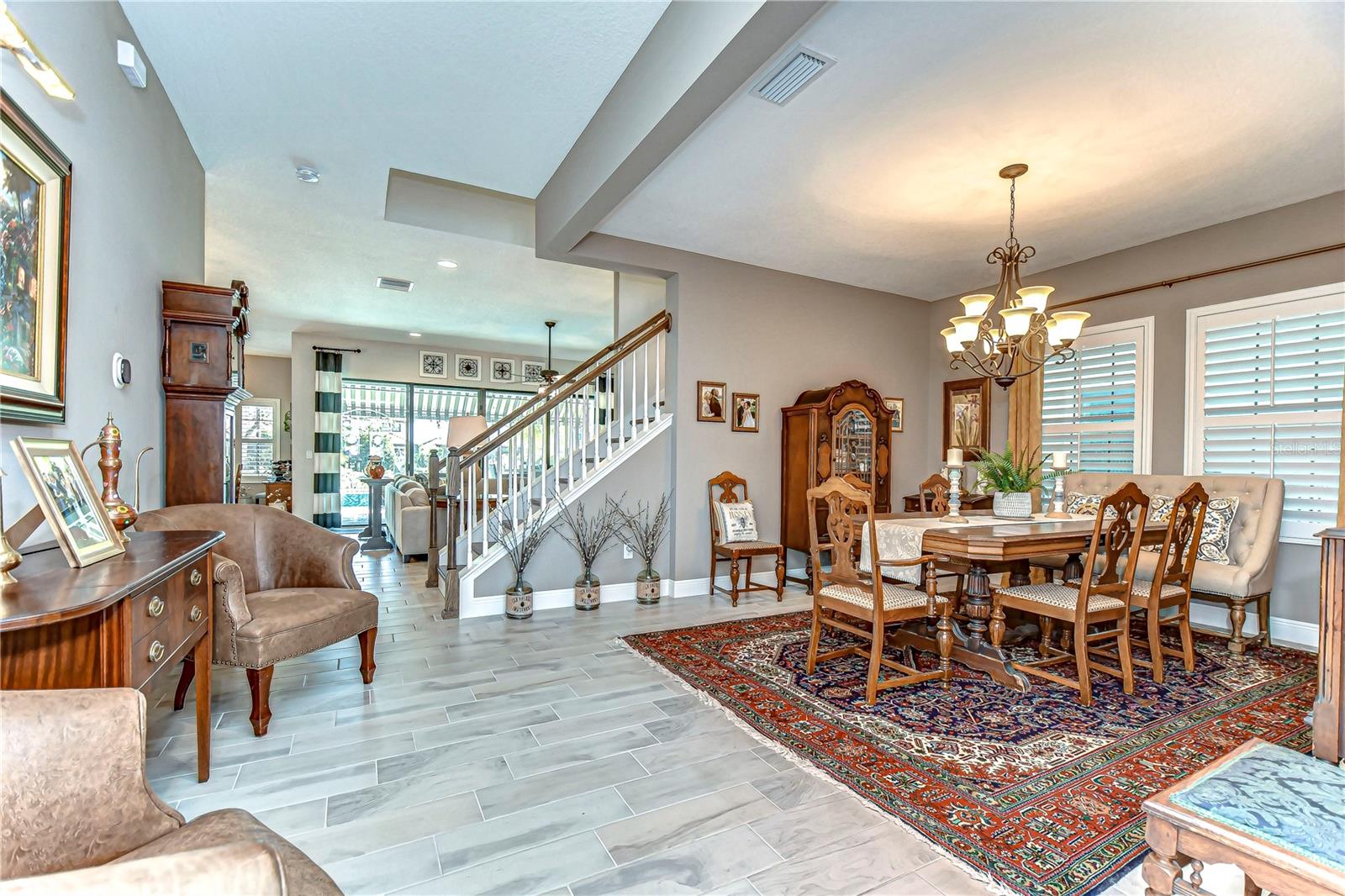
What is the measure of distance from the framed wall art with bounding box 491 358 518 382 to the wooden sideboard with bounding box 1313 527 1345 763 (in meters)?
9.53

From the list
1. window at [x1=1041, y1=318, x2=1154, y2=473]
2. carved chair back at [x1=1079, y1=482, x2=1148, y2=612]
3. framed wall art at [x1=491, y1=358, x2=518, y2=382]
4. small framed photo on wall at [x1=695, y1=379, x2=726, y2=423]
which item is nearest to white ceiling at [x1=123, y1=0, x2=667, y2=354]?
small framed photo on wall at [x1=695, y1=379, x2=726, y2=423]

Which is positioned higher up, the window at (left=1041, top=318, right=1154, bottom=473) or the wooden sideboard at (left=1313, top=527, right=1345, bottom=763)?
the window at (left=1041, top=318, right=1154, bottom=473)

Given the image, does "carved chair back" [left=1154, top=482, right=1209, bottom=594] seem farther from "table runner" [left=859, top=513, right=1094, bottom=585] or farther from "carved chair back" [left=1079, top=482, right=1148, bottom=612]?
"table runner" [left=859, top=513, right=1094, bottom=585]

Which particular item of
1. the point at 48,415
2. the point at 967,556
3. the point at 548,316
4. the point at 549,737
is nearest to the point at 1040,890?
the point at 967,556

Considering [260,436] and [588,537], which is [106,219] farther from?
[260,436]

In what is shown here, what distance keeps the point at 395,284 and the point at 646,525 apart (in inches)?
155

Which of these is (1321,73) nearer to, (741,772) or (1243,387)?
(1243,387)

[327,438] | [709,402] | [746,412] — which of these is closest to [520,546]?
[709,402]

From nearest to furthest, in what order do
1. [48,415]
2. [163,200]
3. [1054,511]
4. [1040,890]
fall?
1. [1040,890]
2. [48,415]
3. [163,200]
4. [1054,511]

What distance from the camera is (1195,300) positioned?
434 cm

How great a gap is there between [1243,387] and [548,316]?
6794 mm

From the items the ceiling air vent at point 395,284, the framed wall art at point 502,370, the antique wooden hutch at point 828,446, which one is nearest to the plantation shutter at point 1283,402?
the antique wooden hutch at point 828,446

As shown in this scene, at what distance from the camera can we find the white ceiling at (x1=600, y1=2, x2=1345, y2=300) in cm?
237

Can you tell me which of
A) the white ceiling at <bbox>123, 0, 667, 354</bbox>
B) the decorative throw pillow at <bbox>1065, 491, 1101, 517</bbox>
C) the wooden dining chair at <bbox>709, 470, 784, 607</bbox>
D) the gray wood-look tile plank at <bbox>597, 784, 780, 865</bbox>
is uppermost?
the white ceiling at <bbox>123, 0, 667, 354</bbox>
